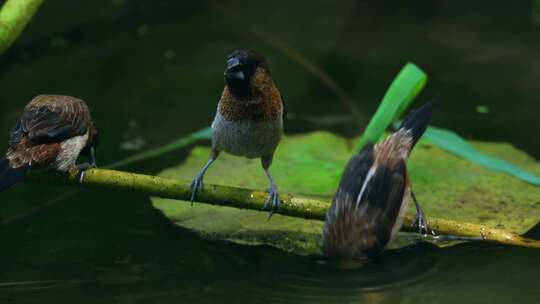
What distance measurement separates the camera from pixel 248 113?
199 inches

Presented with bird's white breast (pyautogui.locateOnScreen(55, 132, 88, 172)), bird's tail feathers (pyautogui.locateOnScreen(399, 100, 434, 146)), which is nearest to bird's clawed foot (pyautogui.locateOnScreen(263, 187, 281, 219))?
bird's tail feathers (pyautogui.locateOnScreen(399, 100, 434, 146))

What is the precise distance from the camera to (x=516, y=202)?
5.51 meters

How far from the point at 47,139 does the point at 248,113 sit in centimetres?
104

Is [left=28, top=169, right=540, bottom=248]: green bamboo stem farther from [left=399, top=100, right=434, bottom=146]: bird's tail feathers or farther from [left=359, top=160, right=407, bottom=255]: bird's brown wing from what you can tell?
[left=399, top=100, right=434, bottom=146]: bird's tail feathers

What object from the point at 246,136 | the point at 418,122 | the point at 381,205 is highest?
the point at 418,122

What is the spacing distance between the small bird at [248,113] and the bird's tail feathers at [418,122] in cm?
70

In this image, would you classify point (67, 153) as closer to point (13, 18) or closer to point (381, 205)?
point (13, 18)

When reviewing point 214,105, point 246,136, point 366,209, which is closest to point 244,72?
point 246,136

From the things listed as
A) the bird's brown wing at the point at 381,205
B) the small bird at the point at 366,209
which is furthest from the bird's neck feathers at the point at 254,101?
the bird's brown wing at the point at 381,205

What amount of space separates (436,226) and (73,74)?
4061mm

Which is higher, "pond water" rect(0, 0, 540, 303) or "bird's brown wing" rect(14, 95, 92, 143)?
"bird's brown wing" rect(14, 95, 92, 143)

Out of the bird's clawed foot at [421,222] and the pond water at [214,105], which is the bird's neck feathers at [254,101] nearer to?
the pond water at [214,105]

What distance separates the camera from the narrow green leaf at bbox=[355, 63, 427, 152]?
531 cm

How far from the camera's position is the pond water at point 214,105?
15.8 feet
